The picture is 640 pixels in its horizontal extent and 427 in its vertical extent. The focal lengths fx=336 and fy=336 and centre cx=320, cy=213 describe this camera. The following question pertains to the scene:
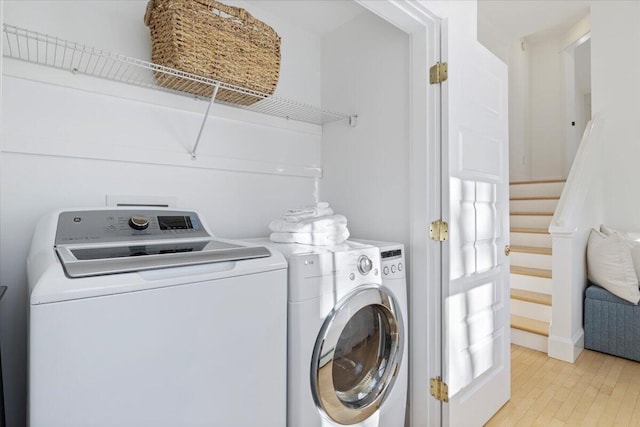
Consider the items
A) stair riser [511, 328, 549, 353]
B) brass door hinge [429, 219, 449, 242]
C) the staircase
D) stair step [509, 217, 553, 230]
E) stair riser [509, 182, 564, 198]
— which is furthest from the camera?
stair riser [509, 182, 564, 198]

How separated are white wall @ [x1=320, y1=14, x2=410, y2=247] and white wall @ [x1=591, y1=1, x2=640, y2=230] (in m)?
2.55

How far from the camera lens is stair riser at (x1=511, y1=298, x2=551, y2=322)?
2.66 metres

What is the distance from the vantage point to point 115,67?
143cm

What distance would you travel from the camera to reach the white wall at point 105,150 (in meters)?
1.24

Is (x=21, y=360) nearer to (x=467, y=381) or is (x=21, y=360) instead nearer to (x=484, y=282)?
(x=467, y=381)

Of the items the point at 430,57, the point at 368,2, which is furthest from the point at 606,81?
the point at 368,2

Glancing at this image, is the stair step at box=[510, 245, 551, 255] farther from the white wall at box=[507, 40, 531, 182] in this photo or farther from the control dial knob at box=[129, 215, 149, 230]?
the control dial knob at box=[129, 215, 149, 230]

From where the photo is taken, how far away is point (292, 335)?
1153 millimetres

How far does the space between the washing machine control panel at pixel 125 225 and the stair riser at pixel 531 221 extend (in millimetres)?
3390

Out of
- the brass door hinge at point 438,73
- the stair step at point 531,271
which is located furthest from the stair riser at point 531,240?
the brass door hinge at point 438,73

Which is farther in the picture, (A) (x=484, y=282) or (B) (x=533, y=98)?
(B) (x=533, y=98)

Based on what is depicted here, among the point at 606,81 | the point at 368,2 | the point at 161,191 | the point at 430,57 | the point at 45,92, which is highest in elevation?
the point at 606,81

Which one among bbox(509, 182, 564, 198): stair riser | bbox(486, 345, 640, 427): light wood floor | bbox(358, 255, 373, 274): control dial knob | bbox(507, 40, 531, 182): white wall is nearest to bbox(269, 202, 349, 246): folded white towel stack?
bbox(358, 255, 373, 274): control dial knob

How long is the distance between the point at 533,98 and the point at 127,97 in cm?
534
